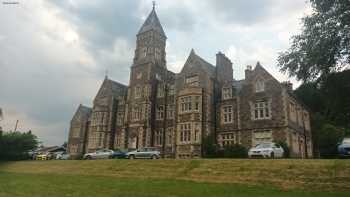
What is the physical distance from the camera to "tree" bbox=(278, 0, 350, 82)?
62.5ft

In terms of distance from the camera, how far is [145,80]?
47.6 meters

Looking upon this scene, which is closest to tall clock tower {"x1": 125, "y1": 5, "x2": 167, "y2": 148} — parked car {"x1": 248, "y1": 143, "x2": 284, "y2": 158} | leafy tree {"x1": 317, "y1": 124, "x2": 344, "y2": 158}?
parked car {"x1": 248, "y1": 143, "x2": 284, "y2": 158}

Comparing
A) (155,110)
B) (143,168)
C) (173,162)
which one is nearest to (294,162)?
(173,162)

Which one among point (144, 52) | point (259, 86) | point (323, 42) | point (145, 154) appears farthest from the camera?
point (144, 52)

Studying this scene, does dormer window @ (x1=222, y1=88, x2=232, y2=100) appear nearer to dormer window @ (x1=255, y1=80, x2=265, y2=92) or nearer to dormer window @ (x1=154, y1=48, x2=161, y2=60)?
dormer window @ (x1=255, y1=80, x2=265, y2=92)

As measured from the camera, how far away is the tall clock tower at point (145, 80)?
4523cm

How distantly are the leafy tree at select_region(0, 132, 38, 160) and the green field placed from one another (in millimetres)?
24838

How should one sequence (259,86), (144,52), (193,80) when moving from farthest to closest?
(144,52) → (193,80) → (259,86)

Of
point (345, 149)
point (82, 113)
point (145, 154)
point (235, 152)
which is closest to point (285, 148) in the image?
point (235, 152)

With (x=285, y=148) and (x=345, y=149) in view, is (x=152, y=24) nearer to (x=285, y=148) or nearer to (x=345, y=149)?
(x=285, y=148)

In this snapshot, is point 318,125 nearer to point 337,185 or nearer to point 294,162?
point 294,162

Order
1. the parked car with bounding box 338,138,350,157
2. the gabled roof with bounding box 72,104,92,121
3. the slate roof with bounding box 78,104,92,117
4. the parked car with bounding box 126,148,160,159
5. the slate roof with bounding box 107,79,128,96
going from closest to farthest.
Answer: the parked car with bounding box 338,138,350,157
the parked car with bounding box 126,148,160,159
the slate roof with bounding box 107,79,128,96
the gabled roof with bounding box 72,104,92,121
the slate roof with bounding box 78,104,92,117

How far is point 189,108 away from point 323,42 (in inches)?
881

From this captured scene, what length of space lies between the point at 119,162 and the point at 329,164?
59.9 ft
